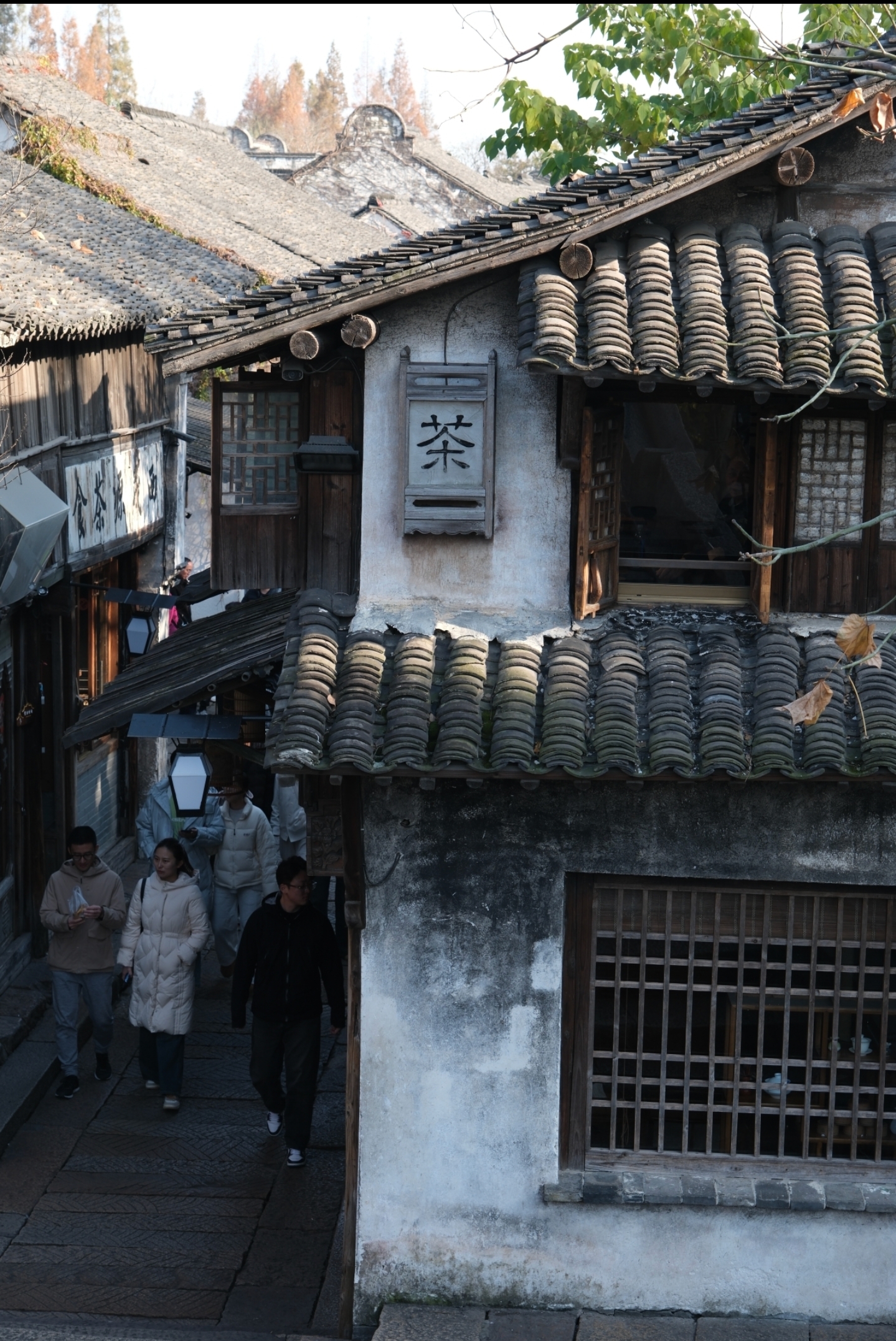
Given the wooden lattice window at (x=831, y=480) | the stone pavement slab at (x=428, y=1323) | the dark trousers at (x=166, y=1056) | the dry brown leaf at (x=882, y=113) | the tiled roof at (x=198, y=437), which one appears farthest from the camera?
the tiled roof at (x=198, y=437)

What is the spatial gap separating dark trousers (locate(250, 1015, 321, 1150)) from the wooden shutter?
4131mm

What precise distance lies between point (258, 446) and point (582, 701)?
2.83 metres

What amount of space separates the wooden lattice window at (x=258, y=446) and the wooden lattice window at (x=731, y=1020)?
3.12m

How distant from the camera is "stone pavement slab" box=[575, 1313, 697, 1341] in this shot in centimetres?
853

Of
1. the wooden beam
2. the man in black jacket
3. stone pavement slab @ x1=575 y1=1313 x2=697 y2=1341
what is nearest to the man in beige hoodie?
the man in black jacket

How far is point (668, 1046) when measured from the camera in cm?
896

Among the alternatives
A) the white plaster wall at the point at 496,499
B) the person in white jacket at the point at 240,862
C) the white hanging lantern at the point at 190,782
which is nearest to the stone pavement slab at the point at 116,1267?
the white hanging lantern at the point at 190,782

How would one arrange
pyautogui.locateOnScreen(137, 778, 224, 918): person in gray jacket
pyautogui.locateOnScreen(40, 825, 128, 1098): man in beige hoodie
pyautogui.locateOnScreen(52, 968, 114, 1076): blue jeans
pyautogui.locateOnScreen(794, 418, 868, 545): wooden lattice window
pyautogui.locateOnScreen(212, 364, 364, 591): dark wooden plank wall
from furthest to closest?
1. pyautogui.locateOnScreen(137, 778, 224, 918): person in gray jacket
2. pyautogui.locateOnScreen(52, 968, 114, 1076): blue jeans
3. pyautogui.locateOnScreen(40, 825, 128, 1098): man in beige hoodie
4. pyautogui.locateOnScreen(212, 364, 364, 591): dark wooden plank wall
5. pyautogui.locateOnScreen(794, 418, 868, 545): wooden lattice window

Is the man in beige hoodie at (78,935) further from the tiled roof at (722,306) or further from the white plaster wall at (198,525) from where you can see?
the white plaster wall at (198,525)

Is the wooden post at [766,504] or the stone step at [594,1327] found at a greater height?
the wooden post at [766,504]

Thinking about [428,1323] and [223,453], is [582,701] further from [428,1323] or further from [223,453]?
[428,1323]

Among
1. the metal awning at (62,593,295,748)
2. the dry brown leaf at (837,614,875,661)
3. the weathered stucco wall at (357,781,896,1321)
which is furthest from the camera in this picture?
the metal awning at (62,593,295,748)

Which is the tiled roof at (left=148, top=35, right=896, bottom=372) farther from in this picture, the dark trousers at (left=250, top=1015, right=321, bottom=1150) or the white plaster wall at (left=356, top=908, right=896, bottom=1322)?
the dark trousers at (left=250, top=1015, right=321, bottom=1150)

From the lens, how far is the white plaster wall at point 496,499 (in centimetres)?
878
